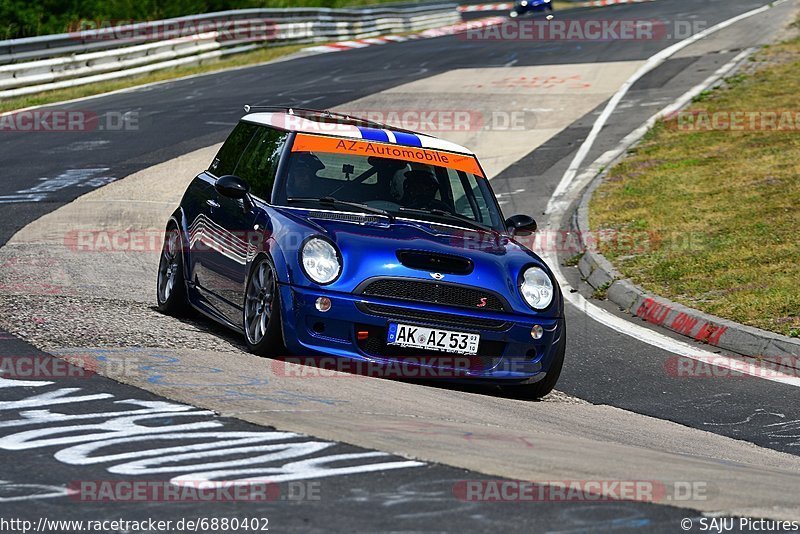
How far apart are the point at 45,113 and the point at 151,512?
19362 millimetres

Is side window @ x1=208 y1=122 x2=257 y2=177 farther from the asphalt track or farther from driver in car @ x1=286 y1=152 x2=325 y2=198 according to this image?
the asphalt track

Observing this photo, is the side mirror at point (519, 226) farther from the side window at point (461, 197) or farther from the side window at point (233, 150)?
the side window at point (233, 150)

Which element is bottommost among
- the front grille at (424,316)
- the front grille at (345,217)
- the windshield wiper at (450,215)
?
the front grille at (424,316)

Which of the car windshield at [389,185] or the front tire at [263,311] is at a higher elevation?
the car windshield at [389,185]

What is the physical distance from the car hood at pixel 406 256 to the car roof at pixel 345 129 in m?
1.02

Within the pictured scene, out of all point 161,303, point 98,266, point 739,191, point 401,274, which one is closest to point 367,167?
point 401,274

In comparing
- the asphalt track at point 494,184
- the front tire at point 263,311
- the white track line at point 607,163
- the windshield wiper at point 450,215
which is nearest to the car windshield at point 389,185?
the windshield wiper at point 450,215

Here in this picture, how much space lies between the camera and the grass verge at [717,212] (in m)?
11.8

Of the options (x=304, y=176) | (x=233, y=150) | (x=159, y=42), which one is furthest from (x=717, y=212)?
(x=159, y=42)

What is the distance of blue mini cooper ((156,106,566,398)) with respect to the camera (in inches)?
313

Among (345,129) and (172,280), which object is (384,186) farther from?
(172,280)

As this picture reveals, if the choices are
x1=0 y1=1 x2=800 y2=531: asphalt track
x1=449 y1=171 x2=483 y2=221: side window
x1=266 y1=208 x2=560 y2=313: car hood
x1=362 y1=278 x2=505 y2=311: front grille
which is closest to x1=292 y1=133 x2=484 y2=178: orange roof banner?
x1=449 y1=171 x2=483 y2=221: side window

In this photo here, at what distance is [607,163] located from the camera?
1925 centimetres

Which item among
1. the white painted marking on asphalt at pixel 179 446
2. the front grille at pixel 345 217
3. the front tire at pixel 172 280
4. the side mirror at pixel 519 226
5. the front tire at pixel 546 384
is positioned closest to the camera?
the white painted marking on asphalt at pixel 179 446
